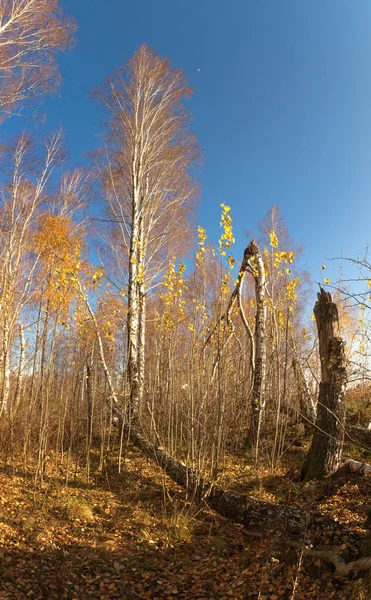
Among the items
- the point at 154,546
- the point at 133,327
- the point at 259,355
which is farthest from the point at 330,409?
the point at 133,327

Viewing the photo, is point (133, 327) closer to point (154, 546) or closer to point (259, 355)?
point (259, 355)

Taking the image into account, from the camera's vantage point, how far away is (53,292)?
672 cm

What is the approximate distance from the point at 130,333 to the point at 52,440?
9.33ft

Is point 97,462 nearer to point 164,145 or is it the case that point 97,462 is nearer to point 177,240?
point 177,240

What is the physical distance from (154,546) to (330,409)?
9.68 ft

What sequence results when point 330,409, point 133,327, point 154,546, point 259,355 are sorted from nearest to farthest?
point 154,546 → point 330,409 → point 259,355 → point 133,327

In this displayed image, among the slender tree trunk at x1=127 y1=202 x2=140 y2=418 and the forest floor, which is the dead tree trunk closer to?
the forest floor

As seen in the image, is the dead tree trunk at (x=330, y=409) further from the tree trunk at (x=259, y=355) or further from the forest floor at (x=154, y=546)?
the tree trunk at (x=259, y=355)

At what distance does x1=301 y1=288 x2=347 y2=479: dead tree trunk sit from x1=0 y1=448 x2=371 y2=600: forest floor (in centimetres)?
28

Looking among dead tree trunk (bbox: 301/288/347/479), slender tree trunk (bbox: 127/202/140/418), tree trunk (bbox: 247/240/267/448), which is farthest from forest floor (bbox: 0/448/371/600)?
slender tree trunk (bbox: 127/202/140/418)

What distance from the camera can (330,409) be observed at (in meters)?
5.64

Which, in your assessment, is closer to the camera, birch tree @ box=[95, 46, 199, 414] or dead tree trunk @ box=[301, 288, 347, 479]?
dead tree trunk @ box=[301, 288, 347, 479]

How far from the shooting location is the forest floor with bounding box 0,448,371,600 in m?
3.76

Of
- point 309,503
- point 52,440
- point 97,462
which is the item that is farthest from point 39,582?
point 52,440
